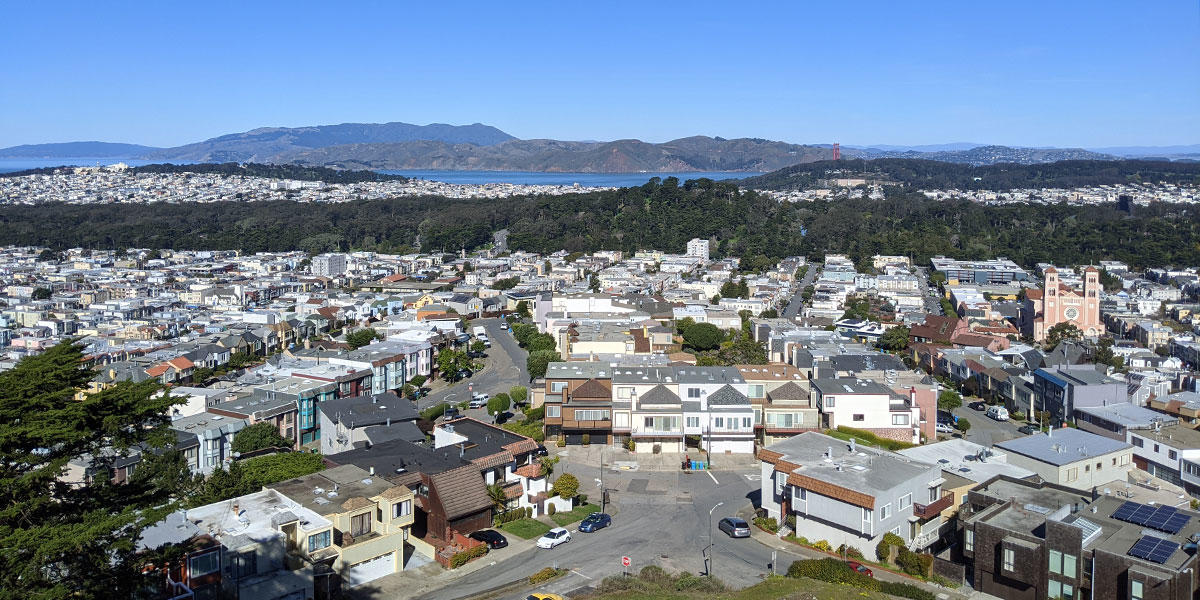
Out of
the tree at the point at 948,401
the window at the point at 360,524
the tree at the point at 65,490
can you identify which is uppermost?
the tree at the point at 65,490

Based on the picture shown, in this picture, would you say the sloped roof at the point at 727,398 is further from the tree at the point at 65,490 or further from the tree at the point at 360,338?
the tree at the point at 360,338

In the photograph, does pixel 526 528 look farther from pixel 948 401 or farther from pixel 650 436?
pixel 948 401

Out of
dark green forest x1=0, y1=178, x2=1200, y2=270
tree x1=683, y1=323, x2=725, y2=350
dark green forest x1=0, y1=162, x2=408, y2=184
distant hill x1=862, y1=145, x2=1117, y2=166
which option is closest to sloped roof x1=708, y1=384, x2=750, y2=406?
tree x1=683, y1=323, x2=725, y2=350

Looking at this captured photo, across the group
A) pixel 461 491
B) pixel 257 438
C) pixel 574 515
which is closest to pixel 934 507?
pixel 574 515

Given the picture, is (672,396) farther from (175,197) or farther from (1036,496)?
(175,197)

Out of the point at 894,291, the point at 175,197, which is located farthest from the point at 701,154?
the point at 894,291

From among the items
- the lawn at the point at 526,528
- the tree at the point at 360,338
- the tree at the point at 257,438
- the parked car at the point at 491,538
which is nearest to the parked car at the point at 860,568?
the lawn at the point at 526,528

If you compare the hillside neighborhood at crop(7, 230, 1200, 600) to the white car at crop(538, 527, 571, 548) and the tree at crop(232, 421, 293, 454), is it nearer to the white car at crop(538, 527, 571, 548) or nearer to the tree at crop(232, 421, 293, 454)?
the tree at crop(232, 421, 293, 454)
